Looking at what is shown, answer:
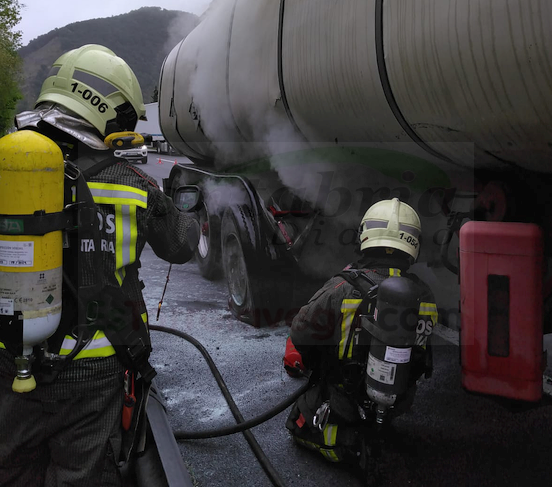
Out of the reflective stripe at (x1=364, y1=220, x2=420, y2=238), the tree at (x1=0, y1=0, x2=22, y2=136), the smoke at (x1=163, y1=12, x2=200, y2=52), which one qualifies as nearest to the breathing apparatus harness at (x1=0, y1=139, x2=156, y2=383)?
the reflective stripe at (x1=364, y1=220, x2=420, y2=238)

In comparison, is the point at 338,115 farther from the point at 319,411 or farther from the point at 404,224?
the point at 319,411

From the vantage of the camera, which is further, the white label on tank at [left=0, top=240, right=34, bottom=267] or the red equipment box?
the red equipment box

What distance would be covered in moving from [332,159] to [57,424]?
264cm

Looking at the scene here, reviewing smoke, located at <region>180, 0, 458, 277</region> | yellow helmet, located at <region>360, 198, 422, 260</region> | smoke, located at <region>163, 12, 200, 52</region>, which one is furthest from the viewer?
smoke, located at <region>163, 12, 200, 52</region>

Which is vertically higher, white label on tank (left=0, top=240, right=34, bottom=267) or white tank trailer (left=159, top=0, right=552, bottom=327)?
white tank trailer (left=159, top=0, right=552, bottom=327)

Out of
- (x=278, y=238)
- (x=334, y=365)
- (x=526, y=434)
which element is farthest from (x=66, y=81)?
(x=526, y=434)

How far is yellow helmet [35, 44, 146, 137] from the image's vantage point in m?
1.89

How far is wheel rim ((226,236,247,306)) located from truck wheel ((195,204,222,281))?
824 millimetres

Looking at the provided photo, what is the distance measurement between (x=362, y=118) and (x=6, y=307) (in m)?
2.04

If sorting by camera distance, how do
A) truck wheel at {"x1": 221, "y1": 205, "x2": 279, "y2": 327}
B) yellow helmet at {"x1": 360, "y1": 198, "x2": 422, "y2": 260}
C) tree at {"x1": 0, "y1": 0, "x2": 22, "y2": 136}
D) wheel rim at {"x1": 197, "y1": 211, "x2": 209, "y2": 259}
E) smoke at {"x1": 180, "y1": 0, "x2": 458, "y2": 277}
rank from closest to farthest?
yellow helmet at {"x1": 360, "y1": 198, "x2": 422, "y2": 260} → smoke at {"x1": 180, "y1": 0, "x2": 458, "y2": 277} → truck wheel at {"x1": 221, "y1": 205, "x2": 279, "y2": 327} → wheel rim at {"x1": 197, "y1": 211, "x2": 209, "y2": 259} → tree at {"x1": 0, "y1": 0, "x2": 22, "y2": 136}

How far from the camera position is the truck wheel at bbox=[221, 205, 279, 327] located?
4.32 meters

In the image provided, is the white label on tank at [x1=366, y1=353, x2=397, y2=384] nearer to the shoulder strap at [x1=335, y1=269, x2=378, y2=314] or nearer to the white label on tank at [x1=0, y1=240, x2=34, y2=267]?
the shoulder strap at [x1=335, y1=269, x2=378, y2=314]

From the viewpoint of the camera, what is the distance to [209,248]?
19.3ft

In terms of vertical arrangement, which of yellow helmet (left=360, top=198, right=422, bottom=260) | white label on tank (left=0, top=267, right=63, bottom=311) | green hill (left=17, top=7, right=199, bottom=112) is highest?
green hill (left=17, top=7, right=199, bottom=112)
